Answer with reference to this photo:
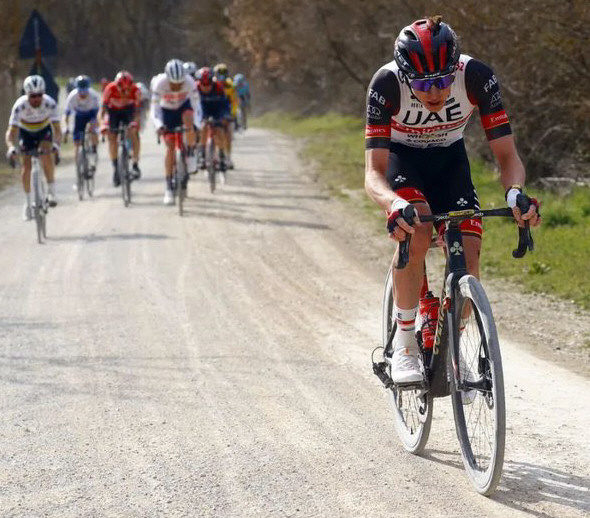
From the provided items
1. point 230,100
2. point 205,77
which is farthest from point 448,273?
point 230,100

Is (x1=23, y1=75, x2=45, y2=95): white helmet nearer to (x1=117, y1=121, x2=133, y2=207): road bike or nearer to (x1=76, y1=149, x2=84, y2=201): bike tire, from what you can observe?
(x1=117, y1=121, x2=133, y2=207): road bike

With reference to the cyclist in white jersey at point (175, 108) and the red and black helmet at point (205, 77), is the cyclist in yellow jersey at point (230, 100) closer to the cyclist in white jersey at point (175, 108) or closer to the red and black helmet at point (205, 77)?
the red and black helmet at point (205, 77)

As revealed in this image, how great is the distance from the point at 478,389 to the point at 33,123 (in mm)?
11510

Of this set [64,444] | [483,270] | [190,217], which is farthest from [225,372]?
[190,217]

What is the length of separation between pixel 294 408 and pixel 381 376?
0.89 meters

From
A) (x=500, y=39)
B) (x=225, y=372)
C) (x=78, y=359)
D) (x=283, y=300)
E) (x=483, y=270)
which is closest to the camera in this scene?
(x=225, y=372)

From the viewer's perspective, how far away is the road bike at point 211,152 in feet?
63.0

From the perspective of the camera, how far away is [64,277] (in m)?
11.6

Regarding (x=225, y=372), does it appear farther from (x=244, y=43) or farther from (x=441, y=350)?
(x=244, y=43)

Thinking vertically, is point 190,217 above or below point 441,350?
below

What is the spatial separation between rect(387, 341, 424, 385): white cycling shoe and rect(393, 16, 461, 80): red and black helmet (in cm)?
134

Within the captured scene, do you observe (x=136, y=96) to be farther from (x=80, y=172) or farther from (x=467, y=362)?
(x=467, y=362)

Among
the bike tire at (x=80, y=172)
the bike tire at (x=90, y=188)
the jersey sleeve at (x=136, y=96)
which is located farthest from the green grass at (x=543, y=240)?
the bike tire at (x=80, y=172)

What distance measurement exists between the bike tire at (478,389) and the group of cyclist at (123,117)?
1001cm
